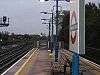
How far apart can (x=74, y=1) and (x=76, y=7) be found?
525 millimetres

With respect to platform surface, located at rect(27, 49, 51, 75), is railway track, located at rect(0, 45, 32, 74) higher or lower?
lower

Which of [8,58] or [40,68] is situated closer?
[40,68]

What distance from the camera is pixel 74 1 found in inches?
358

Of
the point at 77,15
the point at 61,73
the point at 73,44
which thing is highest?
the point at 77,15

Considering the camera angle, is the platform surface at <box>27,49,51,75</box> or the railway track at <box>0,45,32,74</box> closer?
the platform surface at <box>27,49,51,75</box>

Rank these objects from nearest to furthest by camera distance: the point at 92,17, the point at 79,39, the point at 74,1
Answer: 1. the point at 79,39
2. the point at 74,1
3. the point at 92,17

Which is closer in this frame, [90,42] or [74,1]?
[74,1]

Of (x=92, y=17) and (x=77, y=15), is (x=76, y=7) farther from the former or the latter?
(x=92, y=17)

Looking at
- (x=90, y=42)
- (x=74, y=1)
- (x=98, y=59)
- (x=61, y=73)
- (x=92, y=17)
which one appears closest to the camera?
(x=74, y=1)

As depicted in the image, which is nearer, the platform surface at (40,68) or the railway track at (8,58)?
the platform surface at (40,68)

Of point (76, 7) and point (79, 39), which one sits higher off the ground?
point (76, 7)

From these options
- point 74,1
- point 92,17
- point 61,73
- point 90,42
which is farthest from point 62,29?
point 74,1

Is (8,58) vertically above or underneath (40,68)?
underneath

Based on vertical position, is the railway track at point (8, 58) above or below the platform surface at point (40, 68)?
below
